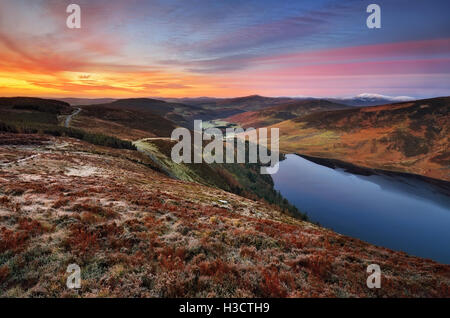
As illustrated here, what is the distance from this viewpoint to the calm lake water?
63156 mm

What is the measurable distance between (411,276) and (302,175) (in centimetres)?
12933

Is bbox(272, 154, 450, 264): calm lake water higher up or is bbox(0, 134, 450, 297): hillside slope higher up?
bbox(0, 134, 450, 297): hillside slope

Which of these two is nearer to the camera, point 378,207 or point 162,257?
point 162,257

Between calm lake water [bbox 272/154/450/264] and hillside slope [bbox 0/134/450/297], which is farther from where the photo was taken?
calm lake water [bbox 272/154/450/264]

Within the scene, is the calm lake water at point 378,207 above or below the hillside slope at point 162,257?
below

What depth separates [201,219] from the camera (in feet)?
51.6

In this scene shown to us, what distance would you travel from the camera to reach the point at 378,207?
8619 cm

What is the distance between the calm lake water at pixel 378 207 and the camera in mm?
63156

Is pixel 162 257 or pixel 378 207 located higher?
pixel 162 257
